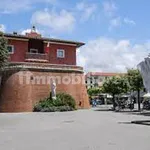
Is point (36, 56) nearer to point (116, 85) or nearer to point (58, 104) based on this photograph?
point (58, 104)

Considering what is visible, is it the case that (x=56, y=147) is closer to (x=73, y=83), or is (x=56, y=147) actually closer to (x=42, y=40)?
(x=73, y=83)

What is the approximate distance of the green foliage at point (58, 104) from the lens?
1553 inches

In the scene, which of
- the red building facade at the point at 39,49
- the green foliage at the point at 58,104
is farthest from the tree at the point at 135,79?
the red building facade at the point at 39,49

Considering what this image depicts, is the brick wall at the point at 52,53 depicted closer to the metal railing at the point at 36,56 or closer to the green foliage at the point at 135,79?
the metal railing at the point at 36,56

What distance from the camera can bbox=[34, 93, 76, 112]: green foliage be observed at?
3945 centimetres

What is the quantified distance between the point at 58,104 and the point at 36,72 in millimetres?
4893

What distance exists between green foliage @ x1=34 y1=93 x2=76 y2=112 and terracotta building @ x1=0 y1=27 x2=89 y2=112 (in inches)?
50.2

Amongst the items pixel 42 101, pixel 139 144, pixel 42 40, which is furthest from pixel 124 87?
pixel 139 144

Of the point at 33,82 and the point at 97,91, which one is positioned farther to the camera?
the point at 97,91

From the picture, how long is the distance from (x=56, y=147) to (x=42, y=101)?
2962 cm

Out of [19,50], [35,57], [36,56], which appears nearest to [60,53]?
[36,56]

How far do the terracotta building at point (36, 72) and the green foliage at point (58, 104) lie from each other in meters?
1.27

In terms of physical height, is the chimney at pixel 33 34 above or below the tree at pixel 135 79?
above

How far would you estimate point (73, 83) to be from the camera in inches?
1790
